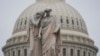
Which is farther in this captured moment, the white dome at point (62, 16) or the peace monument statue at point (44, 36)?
the white dome at point (62, 16)

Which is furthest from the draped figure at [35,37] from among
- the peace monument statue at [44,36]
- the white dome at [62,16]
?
the white dome at [62,16]

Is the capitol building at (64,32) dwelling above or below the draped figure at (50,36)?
below

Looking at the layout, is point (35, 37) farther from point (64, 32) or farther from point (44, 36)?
point (64, 32)

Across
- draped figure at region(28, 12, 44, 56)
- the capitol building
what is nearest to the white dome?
the capitol building

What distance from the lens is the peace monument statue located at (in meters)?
12.1

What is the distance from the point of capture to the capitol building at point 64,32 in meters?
106

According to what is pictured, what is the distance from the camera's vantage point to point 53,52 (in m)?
12.1

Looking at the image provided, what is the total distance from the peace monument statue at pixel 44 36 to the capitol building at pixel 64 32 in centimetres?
9147

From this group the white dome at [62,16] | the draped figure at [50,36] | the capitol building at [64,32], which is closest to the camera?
the draped figure at [50,36]

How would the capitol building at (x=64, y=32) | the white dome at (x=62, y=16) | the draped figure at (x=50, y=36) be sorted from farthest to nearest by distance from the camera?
the white dome at (x=62, y=16)
the capitol building at (x=64, y=32)
the draped figure at (x=50, y=36)

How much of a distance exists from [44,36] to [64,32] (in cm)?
9462

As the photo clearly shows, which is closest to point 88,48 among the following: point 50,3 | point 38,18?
point 50,3

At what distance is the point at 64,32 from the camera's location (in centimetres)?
10675

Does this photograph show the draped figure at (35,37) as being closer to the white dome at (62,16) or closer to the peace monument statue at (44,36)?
the peace monument statue at (44,36)
